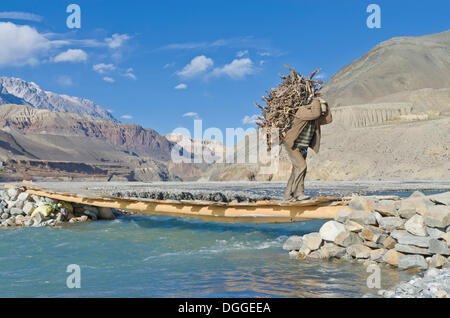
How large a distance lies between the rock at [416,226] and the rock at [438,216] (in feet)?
0.34

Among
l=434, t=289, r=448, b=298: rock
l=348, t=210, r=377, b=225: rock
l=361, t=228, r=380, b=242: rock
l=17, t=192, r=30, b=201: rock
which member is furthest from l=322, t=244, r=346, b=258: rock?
l=17, t=192, r=30, b=201: rock

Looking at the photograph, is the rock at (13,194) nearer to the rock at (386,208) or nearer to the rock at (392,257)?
the rock at (386,208)

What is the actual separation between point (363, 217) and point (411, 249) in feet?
3.84

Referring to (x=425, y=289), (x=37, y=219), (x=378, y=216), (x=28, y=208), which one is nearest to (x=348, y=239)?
(x=378, y=216)

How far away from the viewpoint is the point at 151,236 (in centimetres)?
1330

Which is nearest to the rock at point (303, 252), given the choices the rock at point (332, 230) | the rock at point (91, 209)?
the rock at point (332, 230)

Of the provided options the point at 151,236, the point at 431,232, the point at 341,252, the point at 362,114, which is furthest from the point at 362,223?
the point at 362,114

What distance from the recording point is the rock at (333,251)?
888cm

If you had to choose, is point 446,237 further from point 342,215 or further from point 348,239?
point 342,215

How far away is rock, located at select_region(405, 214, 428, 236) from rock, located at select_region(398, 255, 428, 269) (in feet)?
1.48

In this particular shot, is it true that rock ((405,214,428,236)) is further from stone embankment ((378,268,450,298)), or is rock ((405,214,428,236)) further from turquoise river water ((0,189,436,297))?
stone embankment ((378,268,450,298))

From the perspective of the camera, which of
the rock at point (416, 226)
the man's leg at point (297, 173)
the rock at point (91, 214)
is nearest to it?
the rock at point (416, 226)
